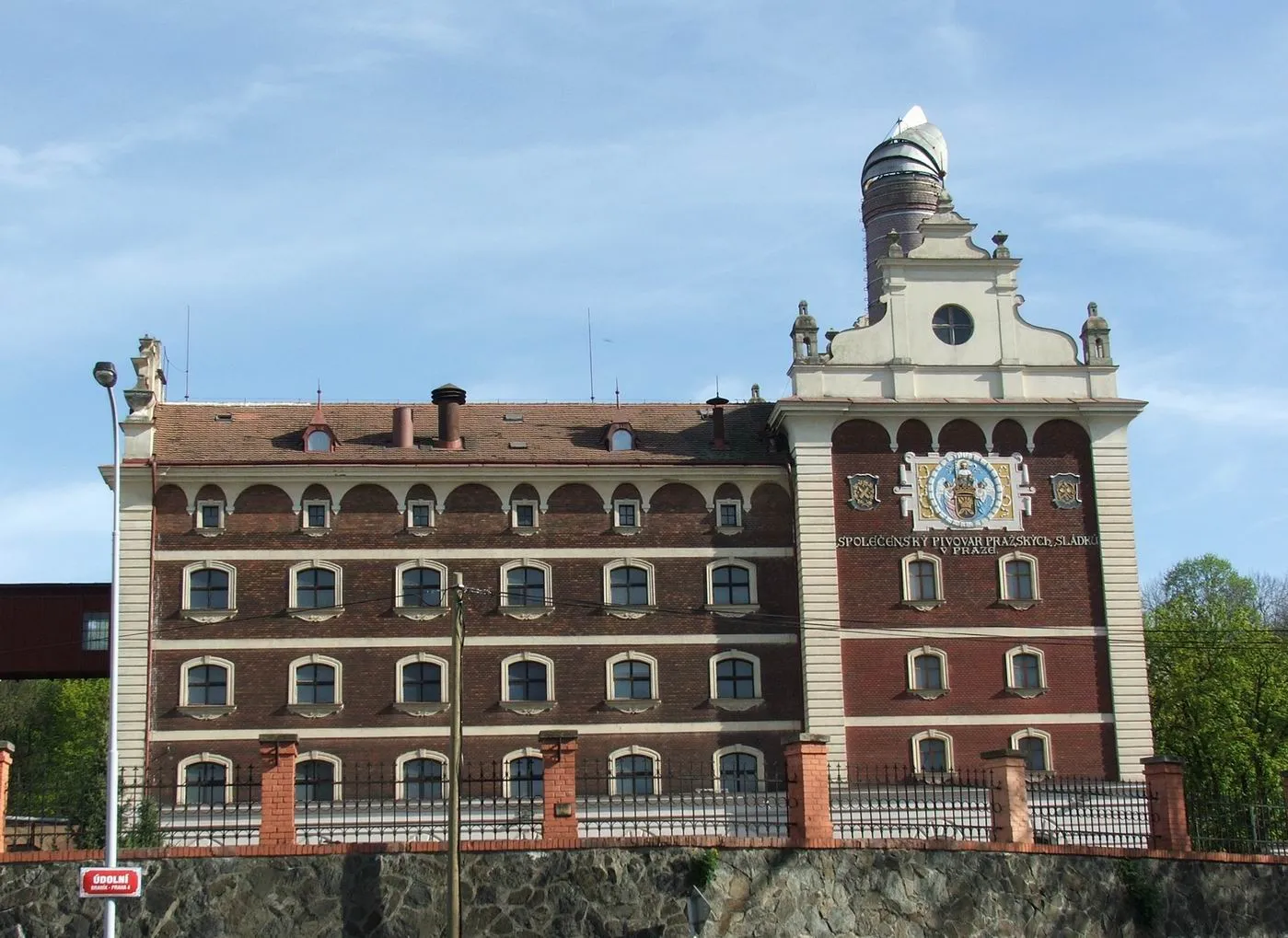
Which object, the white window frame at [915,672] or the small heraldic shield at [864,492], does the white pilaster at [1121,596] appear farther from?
the small heraldic shield at [864,492]

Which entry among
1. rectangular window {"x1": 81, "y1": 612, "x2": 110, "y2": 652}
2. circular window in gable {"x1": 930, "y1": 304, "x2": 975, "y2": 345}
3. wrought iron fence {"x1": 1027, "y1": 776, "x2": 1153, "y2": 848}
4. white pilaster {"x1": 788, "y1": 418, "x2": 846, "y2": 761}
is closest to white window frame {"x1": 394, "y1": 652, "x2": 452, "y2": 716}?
rectangular window {"x1": 81, "y1": 612, "x2": 110, "y2": 652}

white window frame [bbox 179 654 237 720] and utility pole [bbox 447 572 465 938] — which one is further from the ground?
white window frame [bbox 179 654 237 720]

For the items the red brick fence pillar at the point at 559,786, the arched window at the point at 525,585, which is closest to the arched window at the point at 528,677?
the arched window at the point at 525,585

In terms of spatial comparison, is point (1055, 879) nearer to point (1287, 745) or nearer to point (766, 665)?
point (766, 665)

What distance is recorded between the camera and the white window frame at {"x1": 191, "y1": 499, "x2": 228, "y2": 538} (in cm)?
4156

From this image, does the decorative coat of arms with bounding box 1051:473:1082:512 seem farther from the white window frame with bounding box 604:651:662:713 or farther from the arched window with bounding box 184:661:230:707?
the arched window with bounding box 184:661:230:707

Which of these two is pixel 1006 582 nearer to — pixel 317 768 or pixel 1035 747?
pixel 1035 747

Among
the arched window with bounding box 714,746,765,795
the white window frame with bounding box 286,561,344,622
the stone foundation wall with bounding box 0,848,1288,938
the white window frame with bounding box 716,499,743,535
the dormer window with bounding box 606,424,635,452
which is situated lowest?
the stone foundation wall with bounding box 0,848,1288,938

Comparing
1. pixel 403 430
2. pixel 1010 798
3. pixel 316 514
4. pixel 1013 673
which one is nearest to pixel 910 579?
pixel 1013 673

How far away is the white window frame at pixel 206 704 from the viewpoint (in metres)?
40.3

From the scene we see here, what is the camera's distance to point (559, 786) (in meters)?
27.5

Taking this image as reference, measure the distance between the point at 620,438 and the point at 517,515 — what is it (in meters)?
3.48

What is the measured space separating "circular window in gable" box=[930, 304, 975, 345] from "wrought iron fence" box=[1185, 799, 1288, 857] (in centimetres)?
1562

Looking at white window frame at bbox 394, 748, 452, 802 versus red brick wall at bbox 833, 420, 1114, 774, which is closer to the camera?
white window frame at bbox 394, 748, 452, 802
